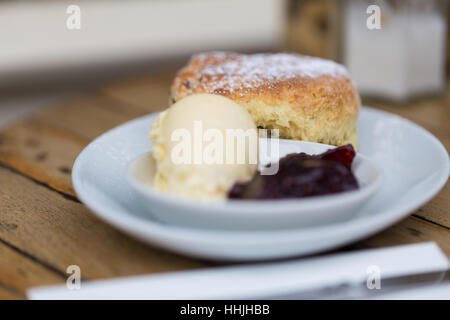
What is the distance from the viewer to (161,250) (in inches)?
29.2

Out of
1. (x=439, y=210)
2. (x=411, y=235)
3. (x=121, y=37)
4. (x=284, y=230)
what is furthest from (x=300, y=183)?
(x=121, y=37)

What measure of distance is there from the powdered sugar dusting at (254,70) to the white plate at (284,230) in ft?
0.57

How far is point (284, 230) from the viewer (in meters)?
0.68

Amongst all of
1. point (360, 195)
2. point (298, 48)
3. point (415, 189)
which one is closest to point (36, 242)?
point (360, 195)

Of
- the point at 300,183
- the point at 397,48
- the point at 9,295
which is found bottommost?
the point at 9,295

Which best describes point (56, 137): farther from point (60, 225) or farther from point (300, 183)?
point (300, 183)

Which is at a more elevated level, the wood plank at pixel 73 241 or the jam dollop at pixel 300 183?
the jam dollop at pixel 300 183

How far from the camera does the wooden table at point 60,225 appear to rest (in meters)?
0.71

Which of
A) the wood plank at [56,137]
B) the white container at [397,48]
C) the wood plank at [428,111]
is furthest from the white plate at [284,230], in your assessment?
the white container at [397,48]

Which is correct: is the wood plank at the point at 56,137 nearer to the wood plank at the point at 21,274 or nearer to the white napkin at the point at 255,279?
the wood plank at the point at 21,274

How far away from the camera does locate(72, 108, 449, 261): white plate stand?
0.64 meters

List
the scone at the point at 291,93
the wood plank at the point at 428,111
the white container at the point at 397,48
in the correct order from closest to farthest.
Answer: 1. the scone at the point at 291,93
2. the wood plank at the point at 428,111
3. the white container at the point at 397,48

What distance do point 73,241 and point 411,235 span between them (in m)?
0.50

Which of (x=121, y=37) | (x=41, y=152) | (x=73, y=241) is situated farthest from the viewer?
(x=121, y=37)
